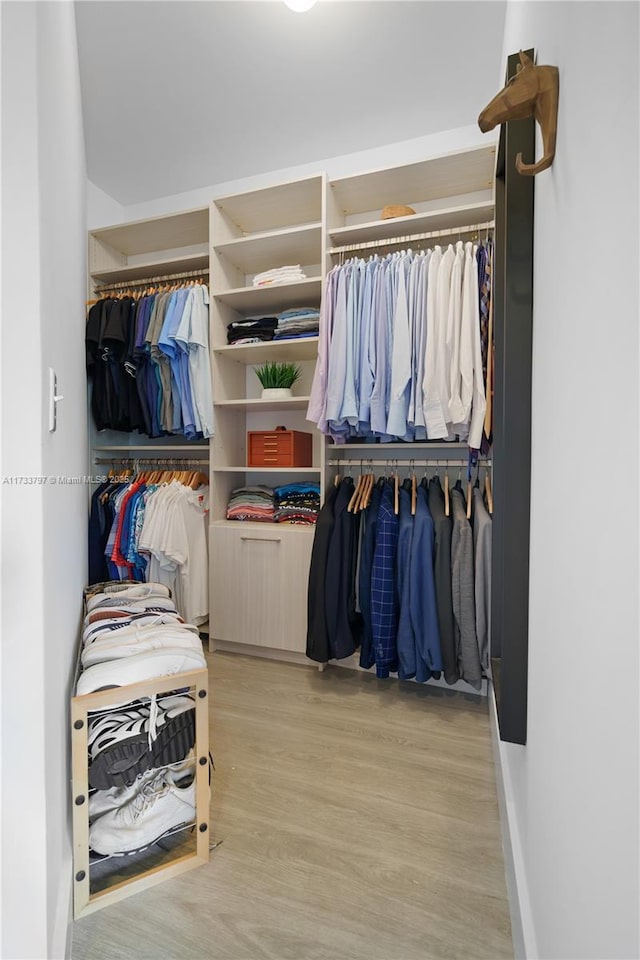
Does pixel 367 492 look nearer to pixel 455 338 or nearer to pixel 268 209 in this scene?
pixel 455 338

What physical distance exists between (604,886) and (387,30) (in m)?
2.71

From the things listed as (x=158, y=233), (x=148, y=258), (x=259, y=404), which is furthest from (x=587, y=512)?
(x=148, y=258)

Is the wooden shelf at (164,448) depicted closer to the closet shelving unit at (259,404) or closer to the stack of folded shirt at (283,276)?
the closet shelving unit at (259,404)

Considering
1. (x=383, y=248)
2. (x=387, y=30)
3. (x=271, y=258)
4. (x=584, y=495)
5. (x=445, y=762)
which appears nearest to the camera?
(x=584, y=495)

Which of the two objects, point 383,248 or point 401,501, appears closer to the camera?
point 401,501

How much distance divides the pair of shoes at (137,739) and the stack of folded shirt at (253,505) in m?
1.45

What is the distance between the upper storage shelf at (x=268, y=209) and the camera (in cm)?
255

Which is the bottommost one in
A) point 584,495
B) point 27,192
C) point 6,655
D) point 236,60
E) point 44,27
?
point 6,655

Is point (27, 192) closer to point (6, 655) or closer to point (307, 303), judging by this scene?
point (6, 655)

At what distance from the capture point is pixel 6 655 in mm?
768

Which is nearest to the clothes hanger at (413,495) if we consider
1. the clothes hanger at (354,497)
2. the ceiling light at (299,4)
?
the clothes hanger at (354,497)

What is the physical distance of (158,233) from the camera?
309 cm

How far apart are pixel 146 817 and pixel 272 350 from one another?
86.6 inches

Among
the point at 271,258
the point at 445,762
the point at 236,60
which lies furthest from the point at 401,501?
the point at 236,60
